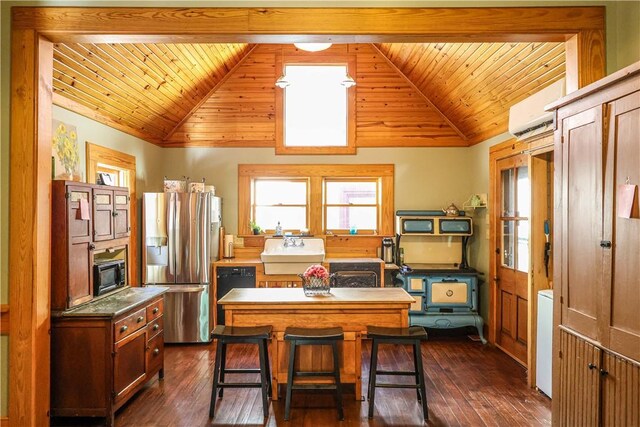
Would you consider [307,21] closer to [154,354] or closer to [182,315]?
[154,354]

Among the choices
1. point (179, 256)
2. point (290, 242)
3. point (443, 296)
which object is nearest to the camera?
point (179, 256)

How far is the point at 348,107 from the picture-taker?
18.3ft

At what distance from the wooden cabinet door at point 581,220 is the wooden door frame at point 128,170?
11.2 feet

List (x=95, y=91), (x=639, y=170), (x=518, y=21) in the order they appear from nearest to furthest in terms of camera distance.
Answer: (x=639, y=170), (x=518, y=21), (x=95, y=91)

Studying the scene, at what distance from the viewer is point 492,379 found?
3.79m

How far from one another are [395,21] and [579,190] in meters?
1.42

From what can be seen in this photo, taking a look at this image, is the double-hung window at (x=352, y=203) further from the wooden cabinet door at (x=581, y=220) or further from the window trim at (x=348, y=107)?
the wooden cabinet door at (x=581, y=220)

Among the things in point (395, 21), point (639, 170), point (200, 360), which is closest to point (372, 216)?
point (200, 360)

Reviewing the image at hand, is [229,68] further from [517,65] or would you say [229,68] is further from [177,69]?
[517,65]

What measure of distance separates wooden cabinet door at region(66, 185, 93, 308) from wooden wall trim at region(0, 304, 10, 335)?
357 millimetres

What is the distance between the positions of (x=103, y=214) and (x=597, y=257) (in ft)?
10.9

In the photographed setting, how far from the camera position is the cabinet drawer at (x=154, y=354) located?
137 inches

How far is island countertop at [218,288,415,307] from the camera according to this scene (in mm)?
3217

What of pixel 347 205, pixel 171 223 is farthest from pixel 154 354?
pixel 347 205
